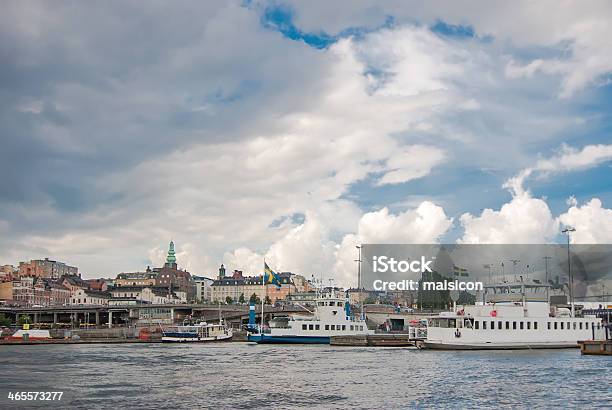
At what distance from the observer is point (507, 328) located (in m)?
87.2

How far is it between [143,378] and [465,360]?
3357cm

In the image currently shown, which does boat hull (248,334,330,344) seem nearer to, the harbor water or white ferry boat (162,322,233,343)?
white ferry boat (162,322,233,343)

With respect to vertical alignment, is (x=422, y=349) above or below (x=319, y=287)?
below

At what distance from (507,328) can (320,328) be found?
37.8m

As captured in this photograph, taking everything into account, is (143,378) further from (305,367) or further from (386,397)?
(386,397)

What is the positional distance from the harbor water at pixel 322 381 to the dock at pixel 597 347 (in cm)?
140

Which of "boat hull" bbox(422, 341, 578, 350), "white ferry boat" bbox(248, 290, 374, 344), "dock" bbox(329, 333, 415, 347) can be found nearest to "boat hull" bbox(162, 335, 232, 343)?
"white ferry boat" bbox(248, 290, 374, 344)

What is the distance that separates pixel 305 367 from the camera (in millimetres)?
67500

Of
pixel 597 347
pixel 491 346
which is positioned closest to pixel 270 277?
pixel 491 346

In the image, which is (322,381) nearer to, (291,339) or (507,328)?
(507,328)

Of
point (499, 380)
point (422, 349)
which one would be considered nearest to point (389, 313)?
point (422, 349)

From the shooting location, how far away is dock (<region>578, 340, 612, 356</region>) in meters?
78.1

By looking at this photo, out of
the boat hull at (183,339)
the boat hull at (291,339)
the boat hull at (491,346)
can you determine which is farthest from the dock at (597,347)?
the boat hull at (183,339)

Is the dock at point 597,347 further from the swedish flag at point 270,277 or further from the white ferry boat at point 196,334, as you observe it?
the white ferry boat at point 196,334
